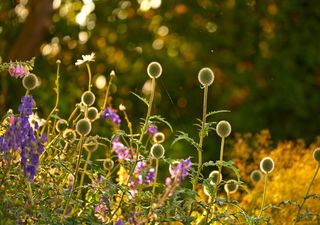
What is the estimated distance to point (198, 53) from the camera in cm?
717

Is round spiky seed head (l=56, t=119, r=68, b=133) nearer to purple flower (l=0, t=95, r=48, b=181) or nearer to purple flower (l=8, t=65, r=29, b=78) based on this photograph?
purple flower (l=8, t=65, r=29, b=78)

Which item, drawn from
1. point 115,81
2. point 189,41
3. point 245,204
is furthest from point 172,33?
point 245,204

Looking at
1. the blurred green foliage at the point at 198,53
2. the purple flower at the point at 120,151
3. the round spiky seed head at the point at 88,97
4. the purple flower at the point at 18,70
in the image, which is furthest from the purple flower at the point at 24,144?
the blurred green foliage at the point at 198,53

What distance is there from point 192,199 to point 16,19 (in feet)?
17.1

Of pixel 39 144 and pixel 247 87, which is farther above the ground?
pixel 39 144

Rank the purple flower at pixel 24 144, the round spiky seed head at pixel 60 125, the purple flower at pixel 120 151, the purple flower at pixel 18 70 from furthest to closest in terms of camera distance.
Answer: the purple flower at pixel 120 151 → the round spiky seed head at pixel 60 125 → the purple flower at pixel 18 70 → the purple flower at pixel 24 144

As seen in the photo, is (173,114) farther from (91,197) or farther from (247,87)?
(91,197)

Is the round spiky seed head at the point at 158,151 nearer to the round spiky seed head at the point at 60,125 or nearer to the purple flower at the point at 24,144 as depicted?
the round spiky seed head at the point at 60,125

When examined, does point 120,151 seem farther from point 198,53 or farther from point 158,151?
point 198,53

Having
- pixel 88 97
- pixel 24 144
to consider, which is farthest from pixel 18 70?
pixel 24 144

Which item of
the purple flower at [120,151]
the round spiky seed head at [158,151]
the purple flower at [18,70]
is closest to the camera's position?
the purple flower at [18,70]

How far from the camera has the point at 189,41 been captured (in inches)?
282

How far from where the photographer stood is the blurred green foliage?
7.10 m

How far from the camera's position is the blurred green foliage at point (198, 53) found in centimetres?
710
